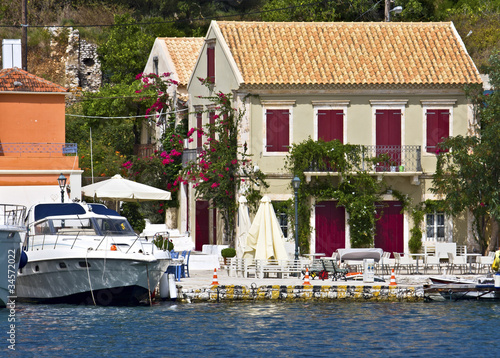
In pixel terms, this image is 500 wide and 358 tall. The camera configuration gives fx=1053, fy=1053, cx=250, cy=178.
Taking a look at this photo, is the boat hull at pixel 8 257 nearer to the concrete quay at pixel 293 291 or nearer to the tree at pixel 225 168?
the concrete quay at pixel 293 291

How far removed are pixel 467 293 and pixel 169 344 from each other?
9.95 meters

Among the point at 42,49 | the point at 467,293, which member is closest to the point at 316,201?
the point at 467,293

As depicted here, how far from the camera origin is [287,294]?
92.1 feet

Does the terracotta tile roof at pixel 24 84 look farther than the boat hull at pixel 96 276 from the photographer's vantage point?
Yes

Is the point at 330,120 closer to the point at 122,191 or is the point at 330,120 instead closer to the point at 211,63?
the point at 211,63

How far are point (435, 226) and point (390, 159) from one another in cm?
280

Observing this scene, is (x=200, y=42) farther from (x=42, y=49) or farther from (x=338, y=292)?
(x=338, y=292)

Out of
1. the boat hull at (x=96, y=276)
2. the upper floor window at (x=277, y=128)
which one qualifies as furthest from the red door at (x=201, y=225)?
the boat hull at (x=96, y=276)

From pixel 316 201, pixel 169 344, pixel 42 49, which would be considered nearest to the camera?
pixel 169 344

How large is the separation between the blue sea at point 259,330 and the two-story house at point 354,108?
7.66m

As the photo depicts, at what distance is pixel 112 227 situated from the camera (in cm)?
2891

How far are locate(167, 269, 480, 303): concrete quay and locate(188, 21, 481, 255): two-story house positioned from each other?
7087 millimetres

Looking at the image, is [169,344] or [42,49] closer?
[169,344]

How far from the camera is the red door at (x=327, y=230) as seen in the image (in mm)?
35750
